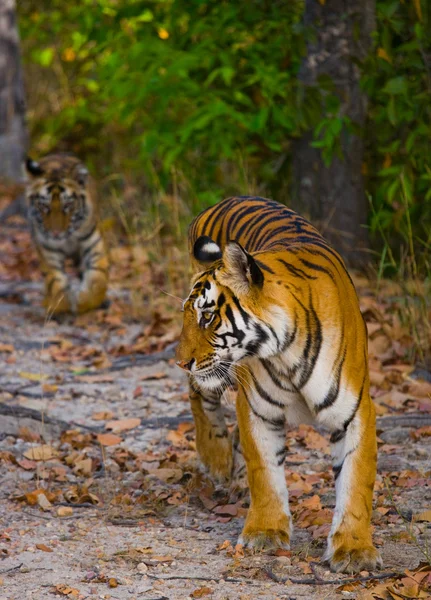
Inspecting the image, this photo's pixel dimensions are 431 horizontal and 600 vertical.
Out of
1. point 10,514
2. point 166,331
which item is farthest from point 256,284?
point 166,331

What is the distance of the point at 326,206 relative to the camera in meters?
7.72

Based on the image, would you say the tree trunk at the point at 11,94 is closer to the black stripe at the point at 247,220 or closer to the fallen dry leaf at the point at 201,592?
the black stripe at the point at 247,220

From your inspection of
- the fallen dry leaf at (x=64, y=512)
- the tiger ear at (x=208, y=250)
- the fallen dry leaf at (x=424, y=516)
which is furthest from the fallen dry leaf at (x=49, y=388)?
the fallen dry leaf at (x=424, y=516)

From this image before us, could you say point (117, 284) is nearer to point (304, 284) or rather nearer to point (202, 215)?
point (202, 215)

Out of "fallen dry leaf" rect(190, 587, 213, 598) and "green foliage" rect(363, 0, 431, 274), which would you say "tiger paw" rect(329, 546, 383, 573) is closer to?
"fallen dry leaf" rect(190, 587, 213, 598)

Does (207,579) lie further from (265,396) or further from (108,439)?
(108,439)

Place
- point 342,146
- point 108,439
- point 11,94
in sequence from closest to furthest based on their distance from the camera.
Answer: point 108,439, point 342,146, point 11,94

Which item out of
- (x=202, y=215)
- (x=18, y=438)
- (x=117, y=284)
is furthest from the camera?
(x=117, y=284)

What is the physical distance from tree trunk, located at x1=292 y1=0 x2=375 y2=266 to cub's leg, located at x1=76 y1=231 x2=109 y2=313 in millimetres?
1750

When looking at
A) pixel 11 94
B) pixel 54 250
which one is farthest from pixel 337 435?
pixel 11 94

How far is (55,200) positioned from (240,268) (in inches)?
206

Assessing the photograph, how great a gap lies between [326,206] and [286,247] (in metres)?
4.05

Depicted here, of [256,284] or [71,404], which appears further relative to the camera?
[71,404]

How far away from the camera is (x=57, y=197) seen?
8.32 meters
